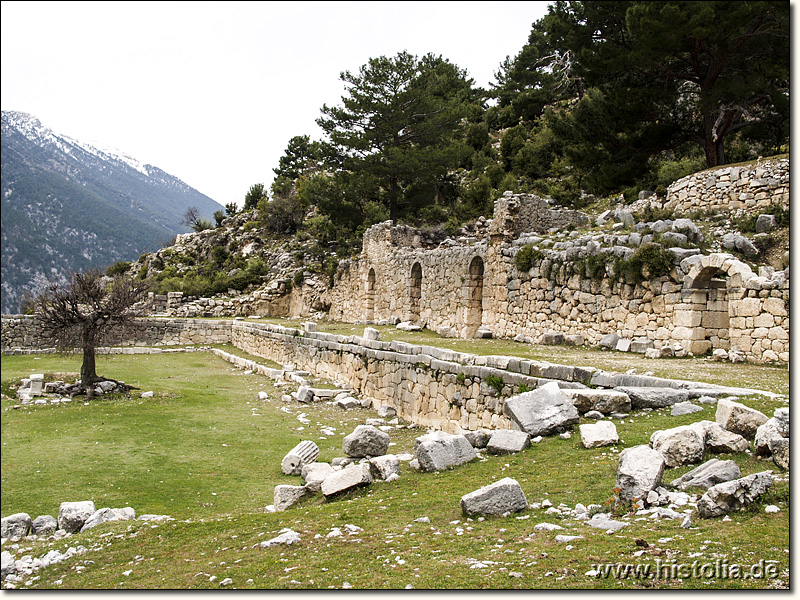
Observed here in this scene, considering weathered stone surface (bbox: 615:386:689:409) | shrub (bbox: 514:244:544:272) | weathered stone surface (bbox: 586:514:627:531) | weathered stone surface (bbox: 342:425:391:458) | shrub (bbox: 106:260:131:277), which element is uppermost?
shrub (bbox: 106:260:131:277)

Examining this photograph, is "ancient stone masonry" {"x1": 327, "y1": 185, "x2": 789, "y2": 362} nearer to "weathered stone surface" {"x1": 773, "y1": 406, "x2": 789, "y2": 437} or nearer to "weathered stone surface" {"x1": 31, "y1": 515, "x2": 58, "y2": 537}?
"weathered stone surface" {"x1": 773, "y1": 406, "x2": 789, "y2": 437}

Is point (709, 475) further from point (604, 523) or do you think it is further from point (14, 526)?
point (14, 526)

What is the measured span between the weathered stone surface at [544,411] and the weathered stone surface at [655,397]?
81 centimetres

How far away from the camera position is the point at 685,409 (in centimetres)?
689

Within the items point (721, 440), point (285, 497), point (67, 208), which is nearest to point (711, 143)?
point (721, 440)

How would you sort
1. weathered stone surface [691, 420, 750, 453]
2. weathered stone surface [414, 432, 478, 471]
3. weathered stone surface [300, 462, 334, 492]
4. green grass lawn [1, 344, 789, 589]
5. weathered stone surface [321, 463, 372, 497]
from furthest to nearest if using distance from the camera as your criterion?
1. weathered stone surface [300, 462, 334, 492]
2. weathered stone surface [414, 432, 478, 471]
3. weathered stone surface [321, 463, 372, 497]
4. weathered stone surface [691, 420, 750, 453]
5. green grass lawn [1, 344, 789, 589]

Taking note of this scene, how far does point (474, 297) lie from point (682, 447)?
52.7 ft

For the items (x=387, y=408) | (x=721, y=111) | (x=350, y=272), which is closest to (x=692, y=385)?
(x=387, y=408)

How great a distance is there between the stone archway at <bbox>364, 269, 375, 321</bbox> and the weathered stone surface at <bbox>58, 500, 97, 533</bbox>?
927 inches

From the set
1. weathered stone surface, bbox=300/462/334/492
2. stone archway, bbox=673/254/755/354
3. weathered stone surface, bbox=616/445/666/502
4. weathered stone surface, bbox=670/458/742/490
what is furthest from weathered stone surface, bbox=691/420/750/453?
stone archway, bbox=673/254/755/354

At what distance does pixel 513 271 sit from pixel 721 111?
31.6ft

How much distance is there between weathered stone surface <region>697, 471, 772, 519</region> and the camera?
416cm

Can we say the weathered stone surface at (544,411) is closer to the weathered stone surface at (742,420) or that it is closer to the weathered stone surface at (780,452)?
the weathered stone surface at (742,420)

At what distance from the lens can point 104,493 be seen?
7.15 m
